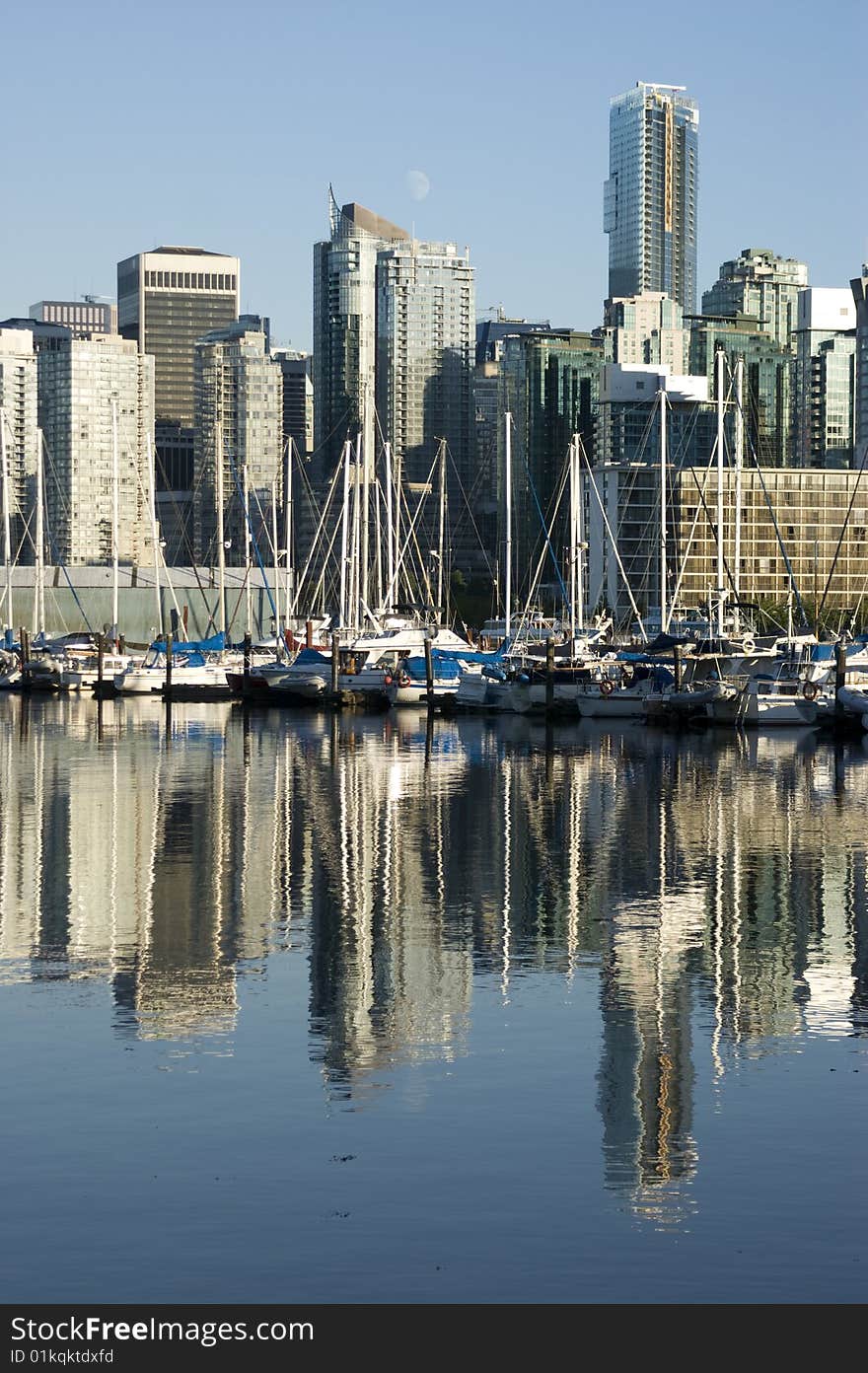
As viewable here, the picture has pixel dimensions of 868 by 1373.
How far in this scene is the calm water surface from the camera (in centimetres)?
1538

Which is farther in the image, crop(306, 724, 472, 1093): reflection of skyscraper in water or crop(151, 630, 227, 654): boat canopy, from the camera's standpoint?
crop(151, 630, 227, 654): boat canopy

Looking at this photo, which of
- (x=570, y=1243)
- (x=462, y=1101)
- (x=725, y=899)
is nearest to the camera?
(x=570, y=1243)

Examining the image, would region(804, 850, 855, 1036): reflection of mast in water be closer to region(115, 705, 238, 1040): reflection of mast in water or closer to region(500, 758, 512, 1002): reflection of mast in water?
region(500, 758, 512, 1002): reflection of mast in water

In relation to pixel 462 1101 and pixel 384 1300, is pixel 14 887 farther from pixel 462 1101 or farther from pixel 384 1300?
pixel 384 1300

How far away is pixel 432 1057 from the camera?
21.4 metres

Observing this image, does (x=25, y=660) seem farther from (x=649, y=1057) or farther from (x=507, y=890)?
(x=649, y=1057)

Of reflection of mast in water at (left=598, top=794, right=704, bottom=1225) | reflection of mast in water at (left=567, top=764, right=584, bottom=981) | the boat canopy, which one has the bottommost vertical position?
reflection of mast in water at (left=567, top=764, right=584, bottom=981)

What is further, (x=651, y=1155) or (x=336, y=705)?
(x=336, y=705)

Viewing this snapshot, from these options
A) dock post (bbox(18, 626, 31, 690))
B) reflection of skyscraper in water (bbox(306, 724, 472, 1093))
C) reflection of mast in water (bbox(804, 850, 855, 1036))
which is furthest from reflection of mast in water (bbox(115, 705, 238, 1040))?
dock post (bbox(18, 626, 31, 690))

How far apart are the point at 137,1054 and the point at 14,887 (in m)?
12.3

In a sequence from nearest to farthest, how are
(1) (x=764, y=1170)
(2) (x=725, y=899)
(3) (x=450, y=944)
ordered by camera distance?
(1) (x=764, y=1170)
(3) (x=450, y=944)
(2) (x=725, y=899)
